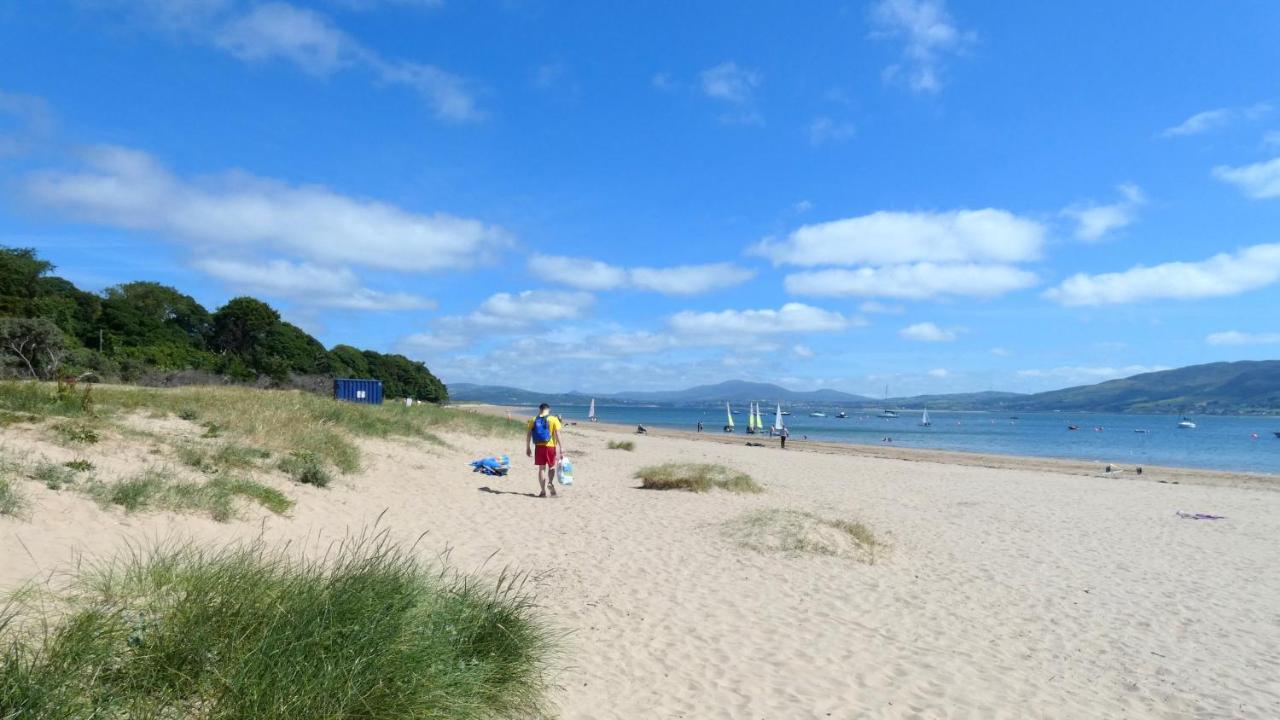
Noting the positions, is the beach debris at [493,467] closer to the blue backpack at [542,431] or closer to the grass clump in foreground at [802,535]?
the blue backpack at [542,431]

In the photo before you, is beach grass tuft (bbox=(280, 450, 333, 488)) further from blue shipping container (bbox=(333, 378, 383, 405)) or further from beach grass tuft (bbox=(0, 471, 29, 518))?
blue shipping container (bbox=(333, 378, 383, 405))

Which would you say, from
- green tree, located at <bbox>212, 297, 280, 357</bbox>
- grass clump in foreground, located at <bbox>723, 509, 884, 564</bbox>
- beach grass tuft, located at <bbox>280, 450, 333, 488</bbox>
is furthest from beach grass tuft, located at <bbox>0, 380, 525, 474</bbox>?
green tree, located at <bbox>212, 297, 280, 357</bbox>

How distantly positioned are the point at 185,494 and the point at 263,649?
5.21 meters

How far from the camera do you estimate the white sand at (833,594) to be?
508cm

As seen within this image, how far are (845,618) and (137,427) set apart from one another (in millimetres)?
10778

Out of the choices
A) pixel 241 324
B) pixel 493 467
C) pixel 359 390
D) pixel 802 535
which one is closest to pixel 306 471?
pixel 493 467

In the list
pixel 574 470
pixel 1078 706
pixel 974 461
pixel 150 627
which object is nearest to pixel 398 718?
pixel 150 627

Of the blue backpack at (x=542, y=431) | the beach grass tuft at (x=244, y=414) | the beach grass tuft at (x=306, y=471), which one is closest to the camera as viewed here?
the beach grass tuft at (x=244, y=414)

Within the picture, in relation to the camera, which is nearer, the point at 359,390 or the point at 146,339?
the point at 359,390

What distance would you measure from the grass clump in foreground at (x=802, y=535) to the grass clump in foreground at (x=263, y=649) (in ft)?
19.1

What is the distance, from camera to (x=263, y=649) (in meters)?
3.18

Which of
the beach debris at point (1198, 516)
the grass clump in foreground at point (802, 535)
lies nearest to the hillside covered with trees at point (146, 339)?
the grass clump in foreground at point (802, 535)

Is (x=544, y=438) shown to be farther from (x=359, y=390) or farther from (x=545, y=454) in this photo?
(x=359, y=390)

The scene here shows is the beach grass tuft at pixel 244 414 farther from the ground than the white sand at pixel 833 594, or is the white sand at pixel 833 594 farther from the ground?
the beach grass tuft at pixel 244 414
